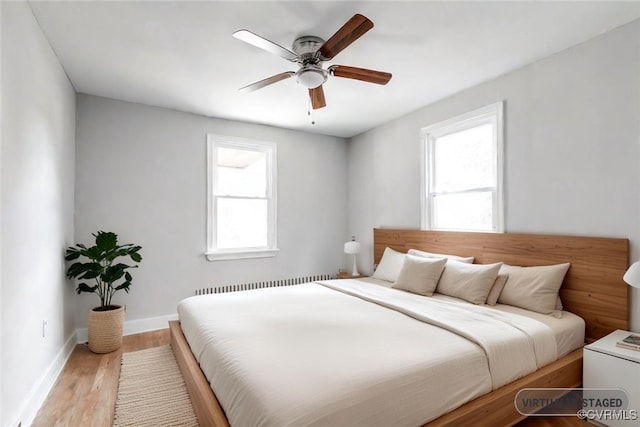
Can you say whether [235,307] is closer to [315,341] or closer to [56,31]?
[315,341]

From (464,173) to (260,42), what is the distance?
249 cm

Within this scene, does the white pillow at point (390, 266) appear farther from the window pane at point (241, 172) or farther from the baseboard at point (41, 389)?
the baseboard at point (41, 389)

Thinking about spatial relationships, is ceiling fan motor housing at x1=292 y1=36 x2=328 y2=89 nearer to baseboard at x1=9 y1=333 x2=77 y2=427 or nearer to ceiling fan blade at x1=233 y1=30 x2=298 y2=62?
ceiling fan blade at x1=233 y1=30 x2=298 y2=62

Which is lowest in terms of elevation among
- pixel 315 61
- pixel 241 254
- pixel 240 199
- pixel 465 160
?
pixel 241 254

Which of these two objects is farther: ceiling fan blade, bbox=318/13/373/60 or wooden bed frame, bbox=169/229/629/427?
ceiling fan blade, bbox=318/13/373/60

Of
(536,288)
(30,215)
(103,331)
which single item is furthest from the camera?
(103,331)

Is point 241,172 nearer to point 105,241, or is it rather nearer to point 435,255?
point 105,241

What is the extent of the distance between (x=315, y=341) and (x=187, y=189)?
2.81 meters

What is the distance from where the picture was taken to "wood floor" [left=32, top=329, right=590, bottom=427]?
196cm

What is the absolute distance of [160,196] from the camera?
12.3 ft

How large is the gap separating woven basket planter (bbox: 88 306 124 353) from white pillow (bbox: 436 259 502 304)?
3.12m

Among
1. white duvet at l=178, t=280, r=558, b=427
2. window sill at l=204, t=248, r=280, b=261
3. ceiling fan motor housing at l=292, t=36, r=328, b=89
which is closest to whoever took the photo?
white duvet at l=178, t=280, r=558, b=427

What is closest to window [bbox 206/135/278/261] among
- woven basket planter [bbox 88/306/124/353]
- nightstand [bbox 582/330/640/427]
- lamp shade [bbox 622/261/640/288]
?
woven basket planter [bbox 88/306/124/353]

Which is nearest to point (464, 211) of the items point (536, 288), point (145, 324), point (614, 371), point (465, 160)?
point (465, 160)
